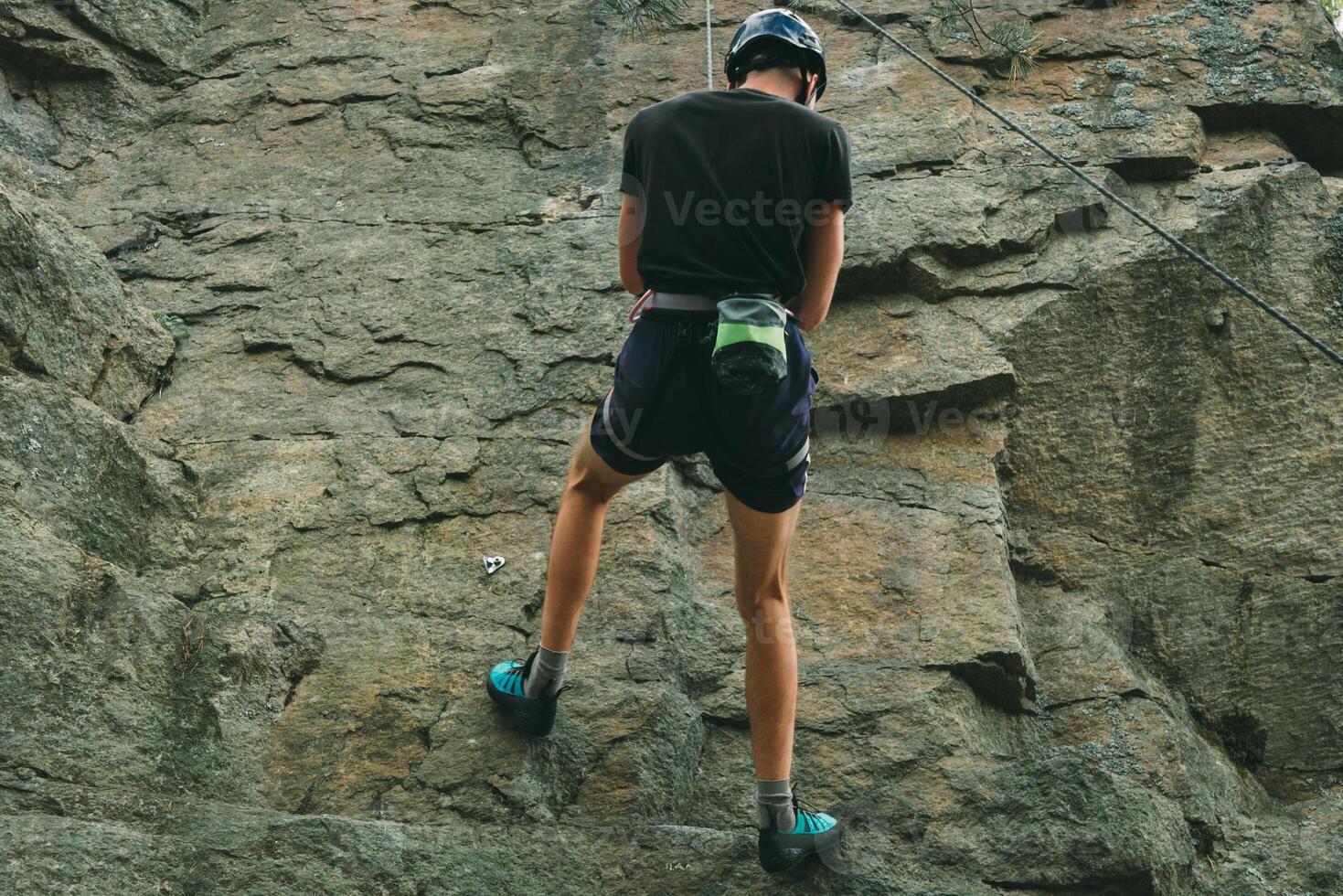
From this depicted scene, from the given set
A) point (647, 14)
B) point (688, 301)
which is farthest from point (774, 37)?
point (647, 14)

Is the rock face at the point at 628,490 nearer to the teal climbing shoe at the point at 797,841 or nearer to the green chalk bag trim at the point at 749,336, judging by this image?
the teal climbing shoe at the point at 797,841

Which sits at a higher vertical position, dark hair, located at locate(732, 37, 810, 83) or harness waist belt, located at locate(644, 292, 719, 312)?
dark hair, located at locate(732, 37, 810, 83)

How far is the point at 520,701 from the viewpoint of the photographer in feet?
12.6

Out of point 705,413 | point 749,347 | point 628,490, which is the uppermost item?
point 749,347

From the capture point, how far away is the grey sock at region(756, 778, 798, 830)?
349 centimetres

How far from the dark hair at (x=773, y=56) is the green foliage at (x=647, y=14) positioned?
2.21 meters

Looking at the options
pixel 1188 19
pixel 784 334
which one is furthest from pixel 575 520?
pixel 1188 19

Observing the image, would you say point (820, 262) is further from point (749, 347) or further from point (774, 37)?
point (774, 37)

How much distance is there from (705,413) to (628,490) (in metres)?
1.42

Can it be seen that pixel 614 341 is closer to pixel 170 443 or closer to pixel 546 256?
pixel 546 256

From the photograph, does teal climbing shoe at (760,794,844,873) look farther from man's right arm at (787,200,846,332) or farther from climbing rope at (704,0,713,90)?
climbing rope at (704,0,713,90)

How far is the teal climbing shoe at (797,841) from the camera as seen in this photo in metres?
3.46

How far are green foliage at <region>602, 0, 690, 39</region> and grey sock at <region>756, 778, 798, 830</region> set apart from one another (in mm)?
3441

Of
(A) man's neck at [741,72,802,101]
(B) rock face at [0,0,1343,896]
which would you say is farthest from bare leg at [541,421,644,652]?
(A) man's neck at [741,72,802,101]
